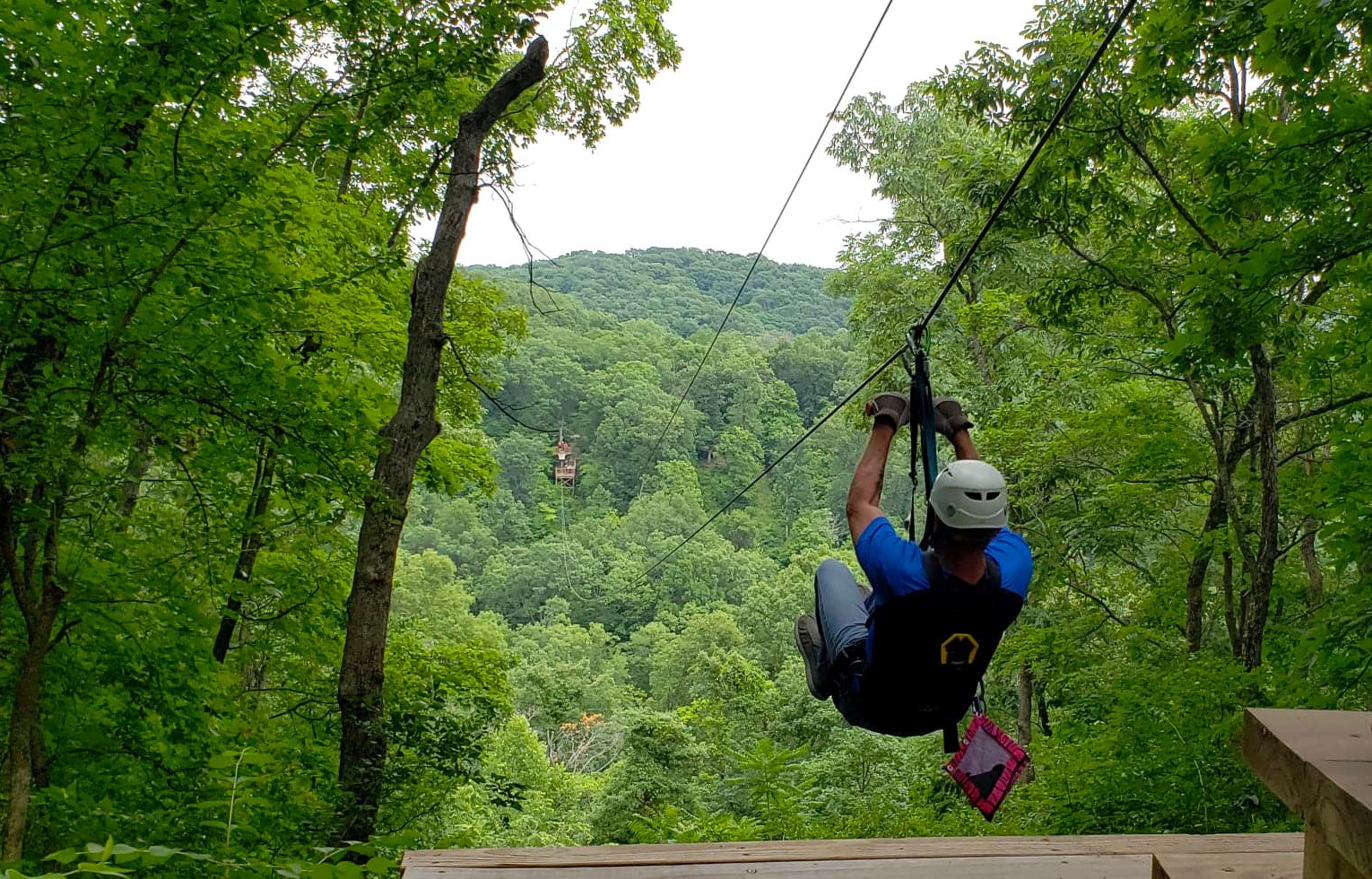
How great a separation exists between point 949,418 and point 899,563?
62 cm

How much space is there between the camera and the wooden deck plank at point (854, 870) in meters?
1.84

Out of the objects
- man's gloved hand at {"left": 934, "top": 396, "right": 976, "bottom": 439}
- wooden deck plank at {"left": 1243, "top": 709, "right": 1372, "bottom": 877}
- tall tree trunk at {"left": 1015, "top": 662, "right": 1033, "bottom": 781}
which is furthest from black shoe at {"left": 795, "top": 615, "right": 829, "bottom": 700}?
tall tree trunk at {"left": 1015, "top": 662, "right": 1033, "bottom": 781}

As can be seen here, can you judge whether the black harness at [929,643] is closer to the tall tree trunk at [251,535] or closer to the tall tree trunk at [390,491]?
the tall tree trunk at [390,491]

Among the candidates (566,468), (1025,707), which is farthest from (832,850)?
(566,468)

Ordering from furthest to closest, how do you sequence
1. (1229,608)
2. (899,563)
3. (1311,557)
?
(1311,557) → (1229,608) → (899,563)

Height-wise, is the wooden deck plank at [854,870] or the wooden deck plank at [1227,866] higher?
the wooden deck plank at [1227,866]

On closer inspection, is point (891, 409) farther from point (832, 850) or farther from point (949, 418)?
point (832, 850)

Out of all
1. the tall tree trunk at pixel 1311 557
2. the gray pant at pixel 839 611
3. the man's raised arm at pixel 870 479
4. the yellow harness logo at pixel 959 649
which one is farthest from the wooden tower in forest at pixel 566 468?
the yellow harness logo at pixel 959 649

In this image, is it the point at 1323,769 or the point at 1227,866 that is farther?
the point at 1227,866

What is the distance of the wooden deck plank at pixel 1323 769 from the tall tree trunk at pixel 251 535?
146 inches

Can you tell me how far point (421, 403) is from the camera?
4672mm

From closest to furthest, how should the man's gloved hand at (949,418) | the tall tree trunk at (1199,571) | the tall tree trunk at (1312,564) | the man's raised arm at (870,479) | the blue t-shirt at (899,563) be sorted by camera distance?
the blue t-shirt at (899,563) → the man's raised arm at (870,479) → the man's gloved hand at (949,418) → the tall tree trunk at (1199,571) → the tall tree trunk at (1312,564)

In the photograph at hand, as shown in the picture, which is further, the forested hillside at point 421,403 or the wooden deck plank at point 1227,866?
the forested hillside at point 421,403

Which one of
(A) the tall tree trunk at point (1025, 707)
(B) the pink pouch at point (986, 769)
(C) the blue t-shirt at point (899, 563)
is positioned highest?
(C) the blue t-shirt at point (899, 563)
